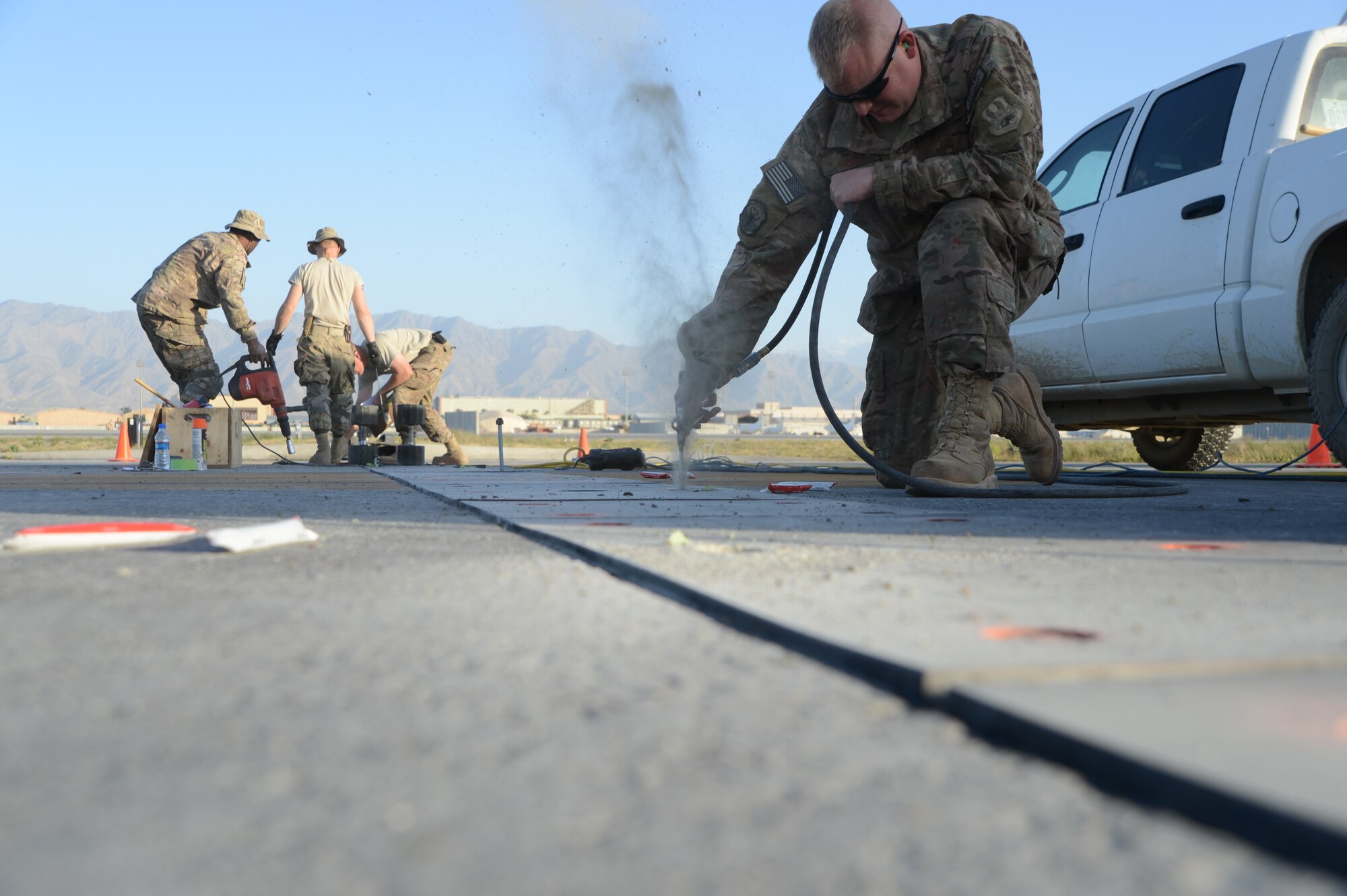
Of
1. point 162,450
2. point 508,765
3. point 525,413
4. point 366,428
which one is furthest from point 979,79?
point 525,413

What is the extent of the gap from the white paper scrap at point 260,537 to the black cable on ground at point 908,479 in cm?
180

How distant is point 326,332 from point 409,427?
44.1 inches

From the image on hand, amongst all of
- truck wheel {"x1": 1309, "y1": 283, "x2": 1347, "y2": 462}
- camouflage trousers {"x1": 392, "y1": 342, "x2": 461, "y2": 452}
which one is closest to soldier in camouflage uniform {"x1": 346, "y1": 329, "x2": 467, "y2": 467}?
camouflage trousers {"x1": 392, "y1": 342, "x2": 461, "y2": 452}

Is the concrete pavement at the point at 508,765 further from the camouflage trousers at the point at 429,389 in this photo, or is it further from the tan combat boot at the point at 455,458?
the tan combat boot at the point at 455,458

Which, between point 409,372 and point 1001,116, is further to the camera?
point 409,372

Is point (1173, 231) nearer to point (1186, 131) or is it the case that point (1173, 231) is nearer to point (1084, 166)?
point (1186, 131)

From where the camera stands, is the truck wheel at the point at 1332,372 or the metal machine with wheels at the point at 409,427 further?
the metal machine with wheels at the point at 409,427

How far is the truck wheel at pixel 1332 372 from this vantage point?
3.73 metres

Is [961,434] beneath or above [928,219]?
beneath

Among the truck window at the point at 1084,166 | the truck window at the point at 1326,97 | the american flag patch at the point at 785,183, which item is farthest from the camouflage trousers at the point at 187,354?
the truck window at the point at 1326,97

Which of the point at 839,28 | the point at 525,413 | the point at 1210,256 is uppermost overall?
the point at 525,413

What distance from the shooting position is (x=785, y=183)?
157 inches

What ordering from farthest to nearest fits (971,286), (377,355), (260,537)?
(377,355) → (971,286) → (260,537)

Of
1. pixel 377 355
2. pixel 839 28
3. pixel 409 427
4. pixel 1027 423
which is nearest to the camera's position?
pixel 839 28
